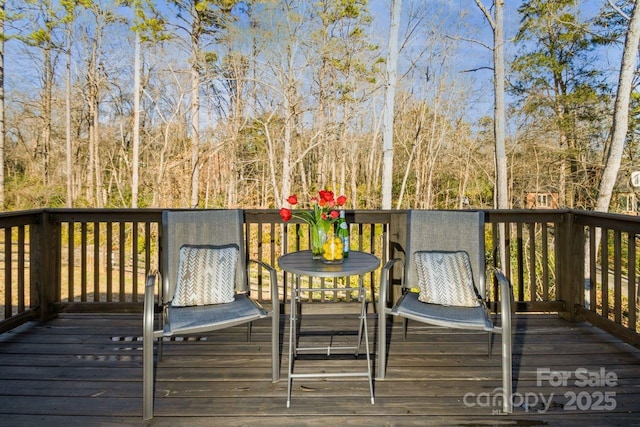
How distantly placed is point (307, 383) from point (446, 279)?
105 centimetres

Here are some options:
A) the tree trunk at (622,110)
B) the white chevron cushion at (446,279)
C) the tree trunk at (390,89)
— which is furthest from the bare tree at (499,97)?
the white chevron cushion at (446,279)

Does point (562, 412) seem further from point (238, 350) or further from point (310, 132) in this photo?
point (310, 132)

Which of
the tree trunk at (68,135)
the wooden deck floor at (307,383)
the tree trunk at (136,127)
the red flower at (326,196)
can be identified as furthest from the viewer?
the tree trunk at (68,135)

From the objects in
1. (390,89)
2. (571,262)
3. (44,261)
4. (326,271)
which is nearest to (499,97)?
(390,89)

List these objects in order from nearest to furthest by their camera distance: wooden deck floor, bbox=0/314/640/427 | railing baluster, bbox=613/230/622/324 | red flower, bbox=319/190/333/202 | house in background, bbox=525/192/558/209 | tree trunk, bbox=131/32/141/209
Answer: wooden deck floor, bbox=0/314/640/427 → red flower, bbox=319/190/333/202 → railing baluster, bbox=613/230/622/324 → house in background, bbox=525/192/558/209 → tree trunk, bbox=131/32/141/209

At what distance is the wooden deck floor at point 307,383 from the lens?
75.1 inches

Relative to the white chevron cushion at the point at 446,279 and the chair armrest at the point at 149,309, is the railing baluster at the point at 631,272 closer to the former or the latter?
the white chevron cushion at the point at 446,279

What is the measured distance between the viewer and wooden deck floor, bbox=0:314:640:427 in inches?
75.1

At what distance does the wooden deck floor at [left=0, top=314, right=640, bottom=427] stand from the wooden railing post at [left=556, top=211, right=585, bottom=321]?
28 cm

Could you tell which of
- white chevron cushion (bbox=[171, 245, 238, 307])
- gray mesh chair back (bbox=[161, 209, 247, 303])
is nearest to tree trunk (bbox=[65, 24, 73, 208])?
gray mesh chair back (bbox=[161, 209, 247, 303])

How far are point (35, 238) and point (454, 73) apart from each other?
13094 millimetres

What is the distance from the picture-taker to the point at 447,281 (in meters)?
2.41

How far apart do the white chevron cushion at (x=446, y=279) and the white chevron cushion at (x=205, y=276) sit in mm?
1224

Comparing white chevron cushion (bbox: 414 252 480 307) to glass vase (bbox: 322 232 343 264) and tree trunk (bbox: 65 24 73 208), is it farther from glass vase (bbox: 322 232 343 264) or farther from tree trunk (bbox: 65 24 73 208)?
tree trunk (bbox: 65 24 73 208)
